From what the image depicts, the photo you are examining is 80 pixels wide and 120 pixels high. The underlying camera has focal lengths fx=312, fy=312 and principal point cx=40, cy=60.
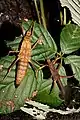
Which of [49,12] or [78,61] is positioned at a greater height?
[49,12]

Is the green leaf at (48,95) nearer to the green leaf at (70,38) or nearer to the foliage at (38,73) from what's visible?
the foliage at (38,73)

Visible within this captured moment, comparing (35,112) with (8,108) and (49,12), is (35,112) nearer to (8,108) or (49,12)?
(8,108)

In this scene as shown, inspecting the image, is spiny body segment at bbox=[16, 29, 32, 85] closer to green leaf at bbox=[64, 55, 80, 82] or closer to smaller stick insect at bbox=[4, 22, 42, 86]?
smaller stick insect at bbox=[4, 22, 42, 86]

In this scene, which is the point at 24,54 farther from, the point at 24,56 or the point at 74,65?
the point at 74,65

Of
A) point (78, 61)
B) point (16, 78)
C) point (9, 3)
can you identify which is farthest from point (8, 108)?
point (9, 3)

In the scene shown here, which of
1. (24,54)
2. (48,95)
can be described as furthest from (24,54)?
(48,95)

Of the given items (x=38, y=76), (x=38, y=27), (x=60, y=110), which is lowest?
(x=60, y=110)
